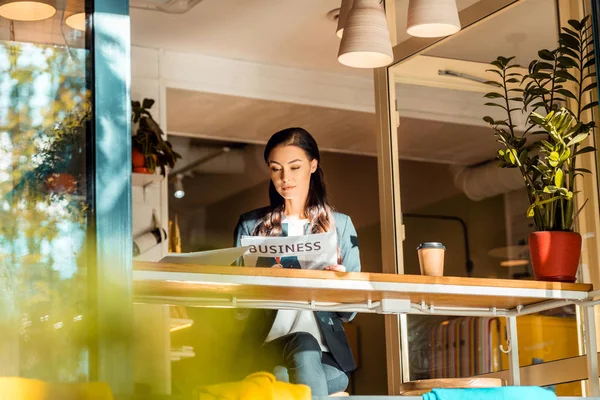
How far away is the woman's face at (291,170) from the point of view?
382 cm

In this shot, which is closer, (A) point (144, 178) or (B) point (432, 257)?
(B) point (432, 257)

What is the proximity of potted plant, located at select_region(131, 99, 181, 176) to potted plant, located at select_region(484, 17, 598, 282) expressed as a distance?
244cm

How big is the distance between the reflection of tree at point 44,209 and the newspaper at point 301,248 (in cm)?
89

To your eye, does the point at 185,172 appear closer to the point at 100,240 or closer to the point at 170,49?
the point at 170,49

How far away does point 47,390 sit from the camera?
6.04ft

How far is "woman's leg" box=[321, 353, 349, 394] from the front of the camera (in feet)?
10.8

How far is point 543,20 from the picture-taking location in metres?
4.09

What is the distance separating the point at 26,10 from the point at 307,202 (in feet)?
6.07

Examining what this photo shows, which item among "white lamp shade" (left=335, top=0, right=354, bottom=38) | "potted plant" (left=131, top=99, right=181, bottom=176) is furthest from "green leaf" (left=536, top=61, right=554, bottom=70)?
"potted plant" (left=131, top=99, right=181, bottom=176)

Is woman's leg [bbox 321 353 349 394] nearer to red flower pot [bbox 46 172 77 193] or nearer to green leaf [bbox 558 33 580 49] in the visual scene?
red flower pot [bbox 46 172 77 193]

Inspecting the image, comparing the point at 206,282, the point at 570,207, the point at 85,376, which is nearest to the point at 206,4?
the point at 570,207

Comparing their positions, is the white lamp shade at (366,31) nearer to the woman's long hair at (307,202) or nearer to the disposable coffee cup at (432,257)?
the woman's long hair at (307,202)

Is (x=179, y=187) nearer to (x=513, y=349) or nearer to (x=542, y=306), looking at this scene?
(x=513, y=349)

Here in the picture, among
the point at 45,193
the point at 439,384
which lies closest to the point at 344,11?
the point at 439,384
